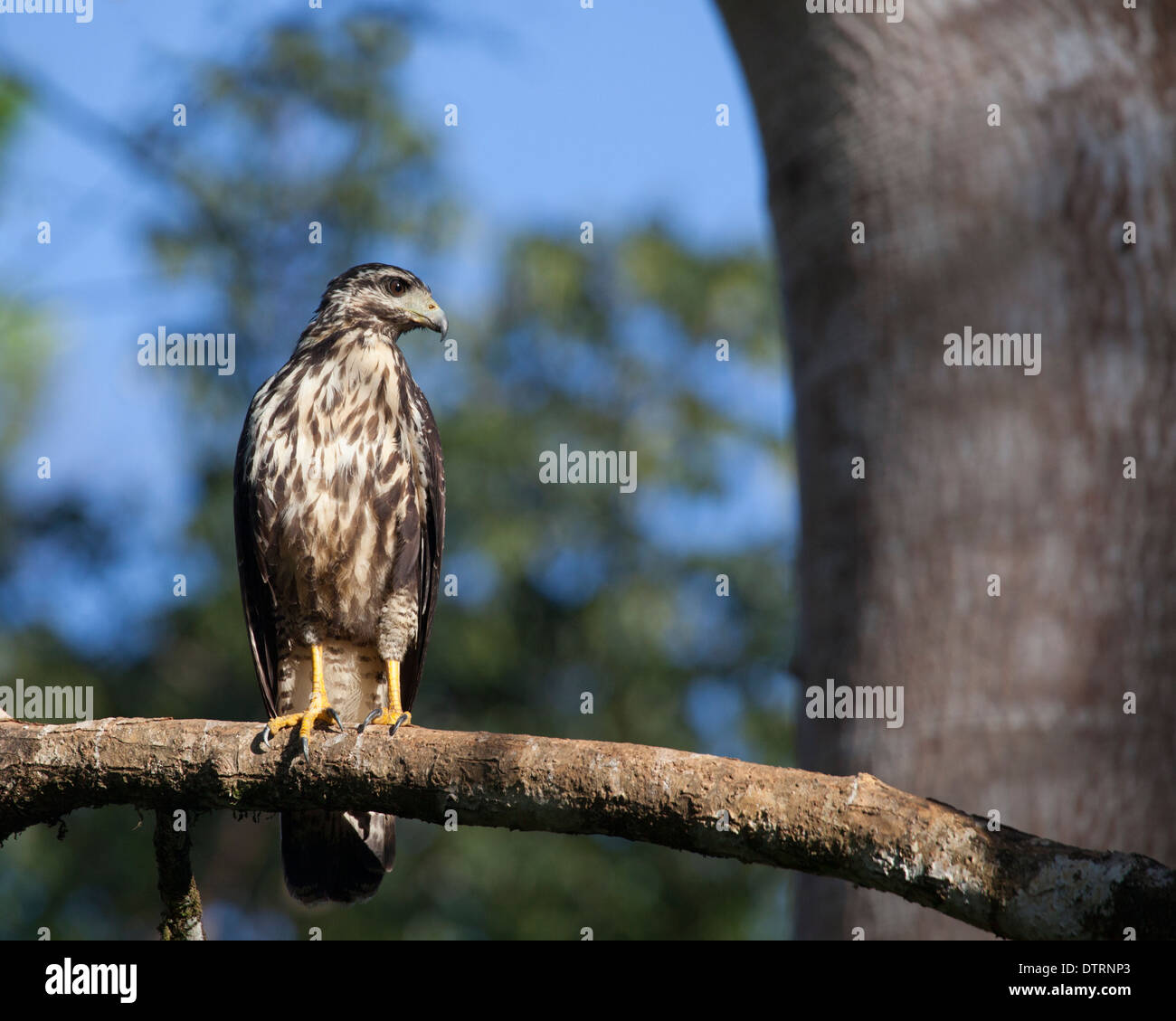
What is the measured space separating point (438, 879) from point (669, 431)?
217 inches

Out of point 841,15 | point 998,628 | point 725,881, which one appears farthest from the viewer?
point 725,881

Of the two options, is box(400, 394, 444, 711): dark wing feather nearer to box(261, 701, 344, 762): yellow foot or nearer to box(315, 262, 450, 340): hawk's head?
box(315, 262, 450, 340): hawk's head

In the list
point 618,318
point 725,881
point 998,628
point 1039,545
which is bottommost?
point 725,881

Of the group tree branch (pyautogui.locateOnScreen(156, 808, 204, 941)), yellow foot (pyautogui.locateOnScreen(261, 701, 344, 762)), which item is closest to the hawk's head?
yellow foot (pyautogui.locateOnScreen(261, 701, 344, 762))

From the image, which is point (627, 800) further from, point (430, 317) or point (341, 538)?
point (430, 317)

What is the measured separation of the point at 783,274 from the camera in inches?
160

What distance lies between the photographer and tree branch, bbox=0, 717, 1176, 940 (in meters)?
2.16

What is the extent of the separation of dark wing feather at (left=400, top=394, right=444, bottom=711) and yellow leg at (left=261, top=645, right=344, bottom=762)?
15.8 inches

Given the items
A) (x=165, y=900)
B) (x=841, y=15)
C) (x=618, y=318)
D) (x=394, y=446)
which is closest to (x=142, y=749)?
(x=165, y=900)

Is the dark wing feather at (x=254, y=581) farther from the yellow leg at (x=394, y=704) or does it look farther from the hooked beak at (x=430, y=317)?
the hooked beak at (x=430, y=317)

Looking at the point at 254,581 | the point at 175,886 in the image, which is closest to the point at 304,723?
the point at 175,886

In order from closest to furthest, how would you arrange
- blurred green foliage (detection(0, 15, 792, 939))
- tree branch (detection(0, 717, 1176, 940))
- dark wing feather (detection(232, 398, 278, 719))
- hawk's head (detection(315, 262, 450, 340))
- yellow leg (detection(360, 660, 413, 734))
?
1. tree branch (detection(0, 717, 1176, 940))
2. yellow leg (detection(360, 660, 413, 734))
3. dark wing feather (detection(232, 398, 278, 719))
4. hawk's head (detection(315, 262, 450, 340))
5. blurred green foliage (detection(0, 15, 792, 939))

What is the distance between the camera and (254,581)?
4680mm
